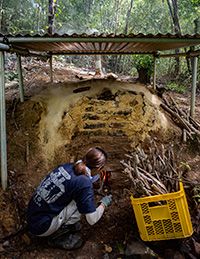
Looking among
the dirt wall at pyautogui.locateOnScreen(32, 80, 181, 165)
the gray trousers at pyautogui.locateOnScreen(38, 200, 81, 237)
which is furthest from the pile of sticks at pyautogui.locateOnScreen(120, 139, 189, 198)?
the dirt wall at pyautogui.locateOnScreen(32, 80, 181, 165)

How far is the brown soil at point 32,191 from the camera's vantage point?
253 centimetres

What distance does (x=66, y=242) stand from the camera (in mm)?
2500

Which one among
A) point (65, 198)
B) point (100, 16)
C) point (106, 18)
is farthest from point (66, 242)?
point (106, 18)

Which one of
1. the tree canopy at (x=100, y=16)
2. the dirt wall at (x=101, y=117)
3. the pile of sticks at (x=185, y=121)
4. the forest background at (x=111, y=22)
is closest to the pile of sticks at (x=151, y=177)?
the dirt wall at (x=101, y=117)

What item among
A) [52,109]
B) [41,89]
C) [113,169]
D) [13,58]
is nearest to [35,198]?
[113,169]

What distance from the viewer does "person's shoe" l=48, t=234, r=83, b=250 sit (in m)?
2.48

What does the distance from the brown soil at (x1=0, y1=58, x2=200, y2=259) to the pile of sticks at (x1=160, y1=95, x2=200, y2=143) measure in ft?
0.57

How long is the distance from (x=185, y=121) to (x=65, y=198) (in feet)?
10.1

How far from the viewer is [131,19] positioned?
12117 millimetres

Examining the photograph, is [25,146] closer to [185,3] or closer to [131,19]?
[185,3]

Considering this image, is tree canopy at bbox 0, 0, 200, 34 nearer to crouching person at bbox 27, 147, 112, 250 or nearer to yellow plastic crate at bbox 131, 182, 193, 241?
crouching person at bbox 27, 147, 112, 250

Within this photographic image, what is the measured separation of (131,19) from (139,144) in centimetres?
Result: 1090

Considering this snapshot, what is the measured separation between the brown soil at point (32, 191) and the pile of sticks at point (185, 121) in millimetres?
173

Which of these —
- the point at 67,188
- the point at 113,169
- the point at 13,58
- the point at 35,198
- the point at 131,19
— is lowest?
the point at 113,169
